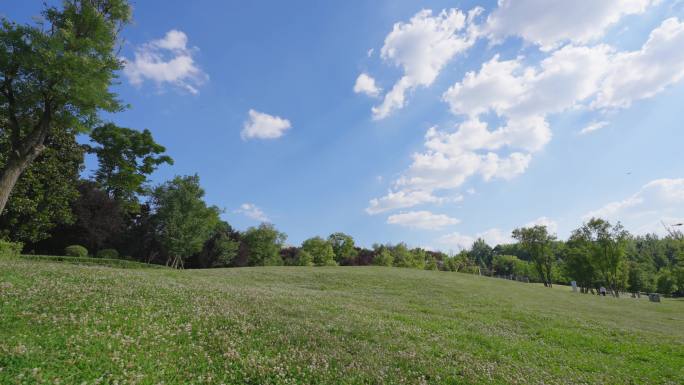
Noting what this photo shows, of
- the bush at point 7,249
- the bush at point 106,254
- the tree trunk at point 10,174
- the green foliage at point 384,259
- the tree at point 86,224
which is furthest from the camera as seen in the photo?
the green foliage at point 384,259

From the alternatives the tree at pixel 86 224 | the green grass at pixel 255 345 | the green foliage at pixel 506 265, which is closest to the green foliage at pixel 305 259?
the tree at pixel 86 224

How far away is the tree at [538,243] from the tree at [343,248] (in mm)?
51730

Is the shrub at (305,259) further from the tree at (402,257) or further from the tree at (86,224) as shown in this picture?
the tree at (86,224)

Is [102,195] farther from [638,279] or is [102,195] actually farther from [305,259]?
[638,279]

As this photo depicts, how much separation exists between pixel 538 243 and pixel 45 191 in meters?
107

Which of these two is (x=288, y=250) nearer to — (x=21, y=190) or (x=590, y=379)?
(x=21, y=190)

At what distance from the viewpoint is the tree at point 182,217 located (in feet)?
182

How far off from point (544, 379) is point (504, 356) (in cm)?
179

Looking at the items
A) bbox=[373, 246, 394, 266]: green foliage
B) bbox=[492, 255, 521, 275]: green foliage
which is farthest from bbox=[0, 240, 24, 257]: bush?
bbox=[492, 255, 521, 275]: green foliage

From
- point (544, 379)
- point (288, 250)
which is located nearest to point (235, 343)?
point (544, 379)

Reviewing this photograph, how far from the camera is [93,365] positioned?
622 cm

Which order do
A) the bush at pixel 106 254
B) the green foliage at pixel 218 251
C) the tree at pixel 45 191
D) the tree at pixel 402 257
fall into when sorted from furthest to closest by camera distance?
the tree at pixel 402 257 < the green foliage at pixel 218 251 < the bush at pixel 106 254 < the tree at pixel 45 191

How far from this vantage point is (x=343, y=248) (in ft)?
367

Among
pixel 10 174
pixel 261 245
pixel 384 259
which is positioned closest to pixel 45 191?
pixel 10 174
